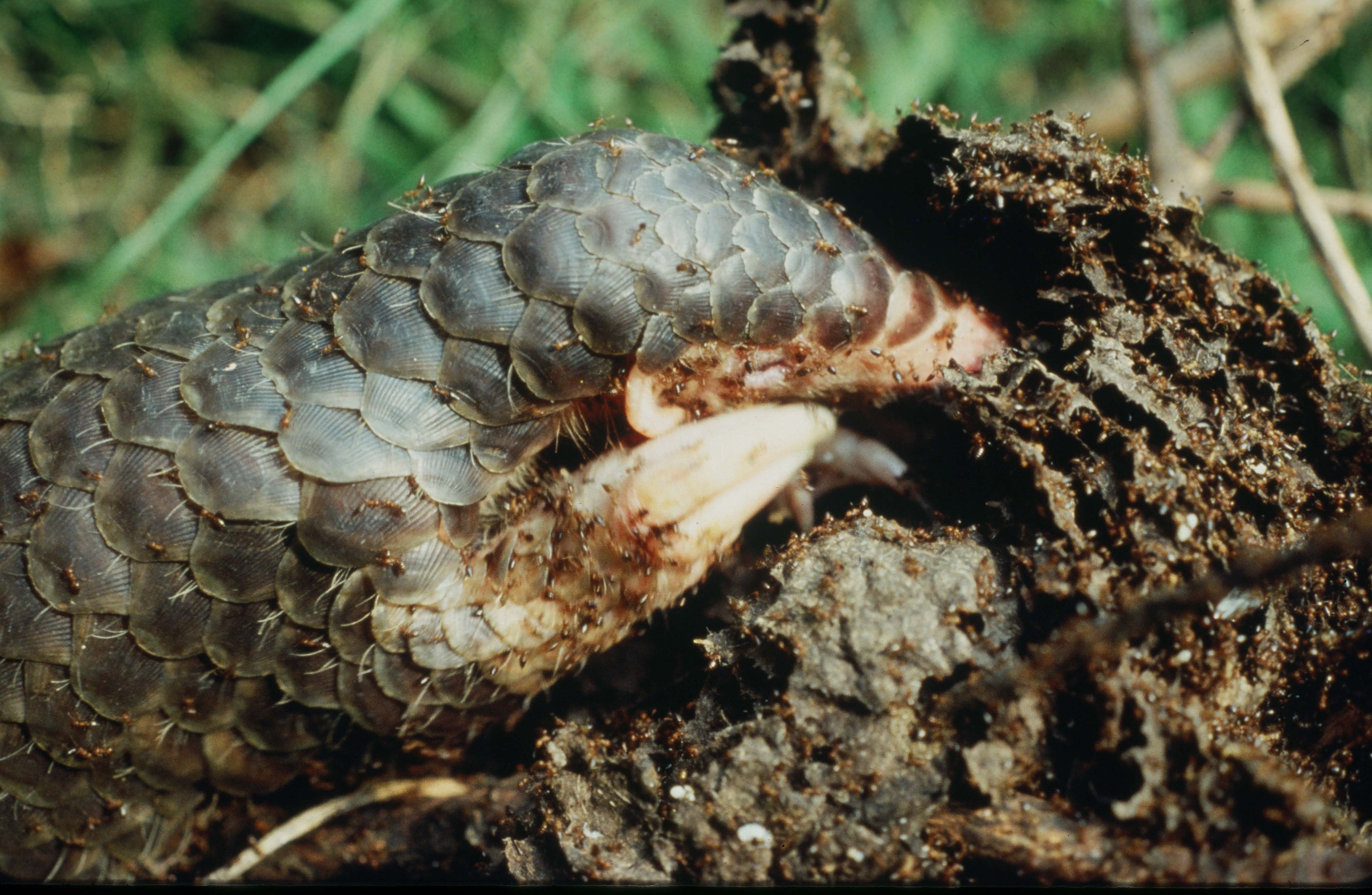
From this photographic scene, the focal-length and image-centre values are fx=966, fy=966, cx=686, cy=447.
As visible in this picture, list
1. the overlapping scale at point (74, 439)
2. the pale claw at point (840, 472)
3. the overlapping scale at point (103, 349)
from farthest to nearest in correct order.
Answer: the pale claw at point (840, 472), the overlapping scale at point (103, 349), the overlapping scale at point (74, 439)

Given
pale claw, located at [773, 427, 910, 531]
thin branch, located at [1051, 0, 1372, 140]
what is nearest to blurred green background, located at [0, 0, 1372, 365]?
thin branch, located at [1051, 0, 1372, 140]

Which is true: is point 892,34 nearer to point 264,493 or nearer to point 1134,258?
point 1134,258

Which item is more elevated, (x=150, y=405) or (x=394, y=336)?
(x=394, y=336)

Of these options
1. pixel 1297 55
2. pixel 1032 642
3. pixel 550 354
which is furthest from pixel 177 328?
pixel 1297 55

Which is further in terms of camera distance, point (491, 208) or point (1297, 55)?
point (1297, 55)

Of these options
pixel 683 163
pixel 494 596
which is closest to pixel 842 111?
pixel 683 163

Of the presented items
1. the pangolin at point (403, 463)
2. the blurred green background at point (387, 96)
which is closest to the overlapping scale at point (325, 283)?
the pangolin at point (403, 463)

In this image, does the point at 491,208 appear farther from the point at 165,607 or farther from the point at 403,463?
the point at 165,607

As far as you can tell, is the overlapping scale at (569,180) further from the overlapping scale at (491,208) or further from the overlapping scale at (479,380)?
the overlapping scale at (479,380)
